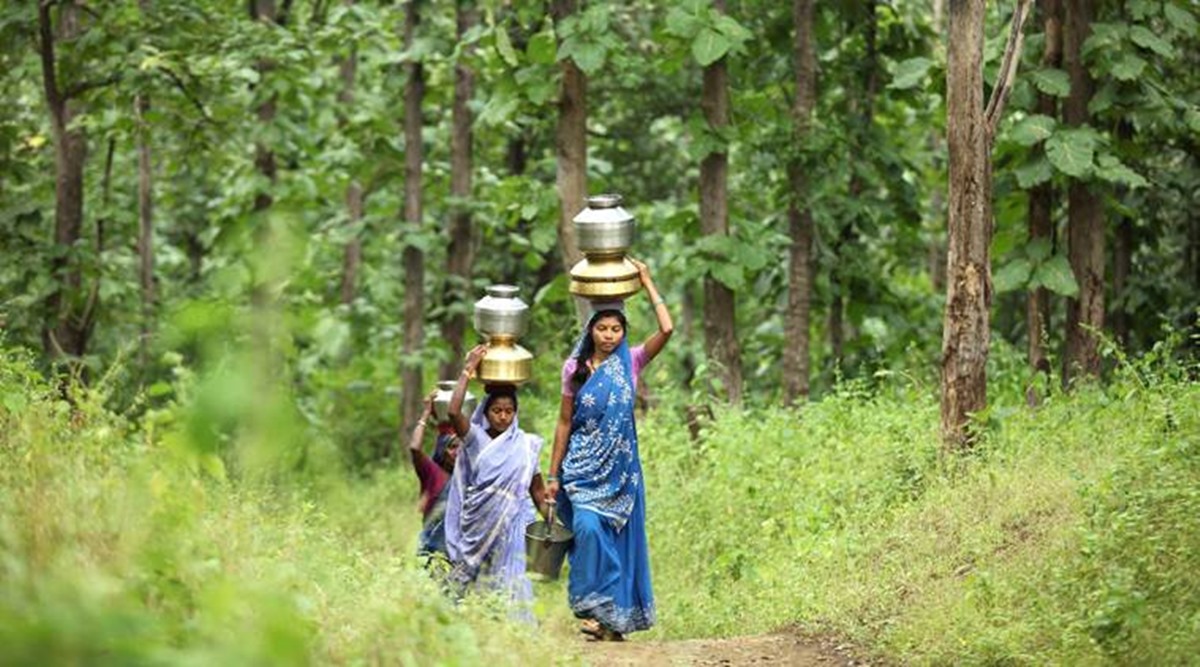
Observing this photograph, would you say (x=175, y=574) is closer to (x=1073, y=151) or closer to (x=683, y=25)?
(x=1073, y=151)

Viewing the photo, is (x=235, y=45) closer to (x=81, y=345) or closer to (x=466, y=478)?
(x=81, y=345)

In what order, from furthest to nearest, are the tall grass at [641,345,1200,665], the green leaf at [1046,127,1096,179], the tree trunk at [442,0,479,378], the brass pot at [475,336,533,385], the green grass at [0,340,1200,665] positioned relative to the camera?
the tree trunk at [442,0,479,378] → the green leaf at [1046,127,1096,179] → the brass pot at [475,336,533,385] → the tall grass at [641,345,1200,665] → the green grass at [0,340,1200,665]

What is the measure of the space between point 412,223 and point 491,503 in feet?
27.6

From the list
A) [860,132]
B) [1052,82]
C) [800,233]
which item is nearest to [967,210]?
[1052,82]

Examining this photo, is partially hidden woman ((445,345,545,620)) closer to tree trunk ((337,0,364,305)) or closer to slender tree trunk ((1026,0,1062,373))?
slender tree trunk ((1026,0,1062,373))

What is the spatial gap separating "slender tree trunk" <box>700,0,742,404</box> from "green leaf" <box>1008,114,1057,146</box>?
2.83 meters

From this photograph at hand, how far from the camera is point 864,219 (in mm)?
15781

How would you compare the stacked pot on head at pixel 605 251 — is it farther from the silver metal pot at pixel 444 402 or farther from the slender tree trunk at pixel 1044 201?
the slender tree trunk at pixel 1044 201

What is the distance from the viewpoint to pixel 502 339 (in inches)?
381

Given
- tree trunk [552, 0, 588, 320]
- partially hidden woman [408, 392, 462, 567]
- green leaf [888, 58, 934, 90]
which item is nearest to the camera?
partially hidden woman [408, 392, 462, 567]

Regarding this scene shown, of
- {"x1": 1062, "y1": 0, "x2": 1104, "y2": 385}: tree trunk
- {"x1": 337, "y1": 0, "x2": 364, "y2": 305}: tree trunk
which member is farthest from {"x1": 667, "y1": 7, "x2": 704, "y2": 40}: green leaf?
{"x1": 337, "y1": 0, "x2": 364, "y2": 305}: tree trunk

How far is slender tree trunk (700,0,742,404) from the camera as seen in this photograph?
14547 millimetres

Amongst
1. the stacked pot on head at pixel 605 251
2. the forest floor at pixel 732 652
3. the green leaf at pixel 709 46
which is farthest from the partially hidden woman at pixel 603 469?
the green leaf at pixel 709 46

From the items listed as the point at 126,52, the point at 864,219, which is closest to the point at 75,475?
the point at 126,52
